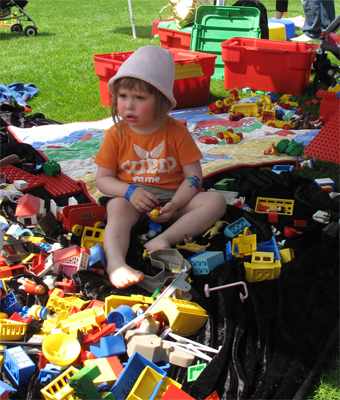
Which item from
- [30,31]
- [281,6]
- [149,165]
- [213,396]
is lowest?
[213,396]

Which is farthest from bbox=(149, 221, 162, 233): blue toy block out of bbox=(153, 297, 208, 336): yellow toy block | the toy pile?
bbox=(153, 297, 208, 336): yellow toy block

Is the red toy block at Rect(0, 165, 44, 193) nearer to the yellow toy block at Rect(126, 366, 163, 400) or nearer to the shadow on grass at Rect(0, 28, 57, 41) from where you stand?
the yellow toy block at Rect(126, 366, 163, 400)

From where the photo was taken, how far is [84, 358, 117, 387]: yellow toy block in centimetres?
116

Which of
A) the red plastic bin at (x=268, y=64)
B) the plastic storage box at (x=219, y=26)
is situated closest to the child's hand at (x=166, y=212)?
the red plastic bin at (x=268, y=64)

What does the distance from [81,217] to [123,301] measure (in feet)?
2.11

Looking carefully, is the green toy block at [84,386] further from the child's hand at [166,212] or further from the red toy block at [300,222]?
the red toy block at [300,222]

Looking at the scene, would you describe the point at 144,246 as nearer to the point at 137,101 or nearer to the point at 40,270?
the point at 40,270

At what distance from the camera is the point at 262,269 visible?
5.17 ft

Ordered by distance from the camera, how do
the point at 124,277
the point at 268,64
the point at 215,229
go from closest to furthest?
1. the point at 124,277
2. the point at 215,229
3. the point at 268,64

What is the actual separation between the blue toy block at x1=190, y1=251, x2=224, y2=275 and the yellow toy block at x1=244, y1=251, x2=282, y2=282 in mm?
142

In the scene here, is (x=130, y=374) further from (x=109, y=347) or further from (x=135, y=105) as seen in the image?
(x=135, y=105)

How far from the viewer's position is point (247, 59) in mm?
4273

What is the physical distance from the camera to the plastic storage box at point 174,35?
5184 millimetres

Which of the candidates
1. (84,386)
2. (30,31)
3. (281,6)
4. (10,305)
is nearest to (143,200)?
(10,305)
